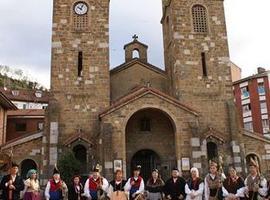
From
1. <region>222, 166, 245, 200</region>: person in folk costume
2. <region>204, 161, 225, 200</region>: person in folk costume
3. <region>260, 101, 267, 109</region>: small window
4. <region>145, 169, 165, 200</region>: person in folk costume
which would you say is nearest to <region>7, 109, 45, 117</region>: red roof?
<region>260, 101, 267, 109</region>: small window

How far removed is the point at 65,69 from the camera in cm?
2698

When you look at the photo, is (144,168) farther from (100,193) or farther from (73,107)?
(100,193)

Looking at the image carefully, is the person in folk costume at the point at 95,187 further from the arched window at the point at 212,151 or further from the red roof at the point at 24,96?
the red roof at the point at 24,96

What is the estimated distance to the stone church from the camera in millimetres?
24375

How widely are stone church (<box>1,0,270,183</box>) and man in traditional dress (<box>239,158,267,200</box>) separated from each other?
1164cm

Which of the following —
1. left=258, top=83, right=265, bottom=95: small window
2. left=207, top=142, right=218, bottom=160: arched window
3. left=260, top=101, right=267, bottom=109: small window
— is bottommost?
left=207, top=142, right=218, bottom=160: arched window

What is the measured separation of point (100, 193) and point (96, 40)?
1688cm

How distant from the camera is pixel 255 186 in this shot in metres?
11.7

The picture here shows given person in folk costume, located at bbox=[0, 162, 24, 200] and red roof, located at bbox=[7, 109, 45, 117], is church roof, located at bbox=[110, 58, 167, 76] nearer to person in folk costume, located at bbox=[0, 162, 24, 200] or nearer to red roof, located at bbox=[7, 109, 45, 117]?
red roof, located at bbox=[7, 109, 45, 117]

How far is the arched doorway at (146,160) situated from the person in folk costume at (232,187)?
47.5 feet

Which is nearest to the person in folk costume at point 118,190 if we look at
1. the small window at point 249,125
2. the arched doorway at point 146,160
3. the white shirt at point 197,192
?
the white shirt at point 197,192

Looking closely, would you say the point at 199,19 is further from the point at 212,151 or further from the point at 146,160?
the point at 146,160

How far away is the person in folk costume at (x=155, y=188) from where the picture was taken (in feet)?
43.9

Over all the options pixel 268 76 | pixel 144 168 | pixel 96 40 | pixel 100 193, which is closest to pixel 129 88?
pixel 96 40
